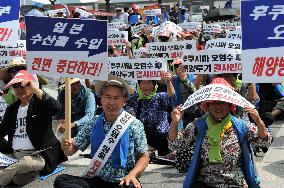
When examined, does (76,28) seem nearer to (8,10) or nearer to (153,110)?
(153,110)

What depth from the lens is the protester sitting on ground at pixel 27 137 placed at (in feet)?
17.6

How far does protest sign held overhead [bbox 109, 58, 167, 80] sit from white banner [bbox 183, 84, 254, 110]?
2.80 meters

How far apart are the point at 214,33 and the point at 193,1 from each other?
18558 mm

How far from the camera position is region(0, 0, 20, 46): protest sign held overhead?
659 cm

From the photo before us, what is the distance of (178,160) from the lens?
18.7 ft

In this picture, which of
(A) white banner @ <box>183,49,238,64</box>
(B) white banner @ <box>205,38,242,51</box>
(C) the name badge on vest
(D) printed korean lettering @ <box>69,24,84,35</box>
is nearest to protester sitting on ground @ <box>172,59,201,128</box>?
(A) white banner @ <box>183,49,238,64</box>

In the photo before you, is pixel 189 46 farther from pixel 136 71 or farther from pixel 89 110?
pixel 89 110

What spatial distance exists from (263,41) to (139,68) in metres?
2.98

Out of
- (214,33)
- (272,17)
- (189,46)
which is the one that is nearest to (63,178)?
(272,17)

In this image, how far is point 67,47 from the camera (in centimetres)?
472

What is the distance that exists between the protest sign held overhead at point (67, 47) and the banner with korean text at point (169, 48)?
377 cm

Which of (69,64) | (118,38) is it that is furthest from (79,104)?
(118,38)

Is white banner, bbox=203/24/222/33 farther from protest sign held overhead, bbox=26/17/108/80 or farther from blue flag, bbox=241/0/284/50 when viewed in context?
blue flag, bbox=241/0/284/50

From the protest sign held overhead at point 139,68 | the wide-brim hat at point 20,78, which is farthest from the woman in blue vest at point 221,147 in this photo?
the protest sign held overhead at point 139,68
